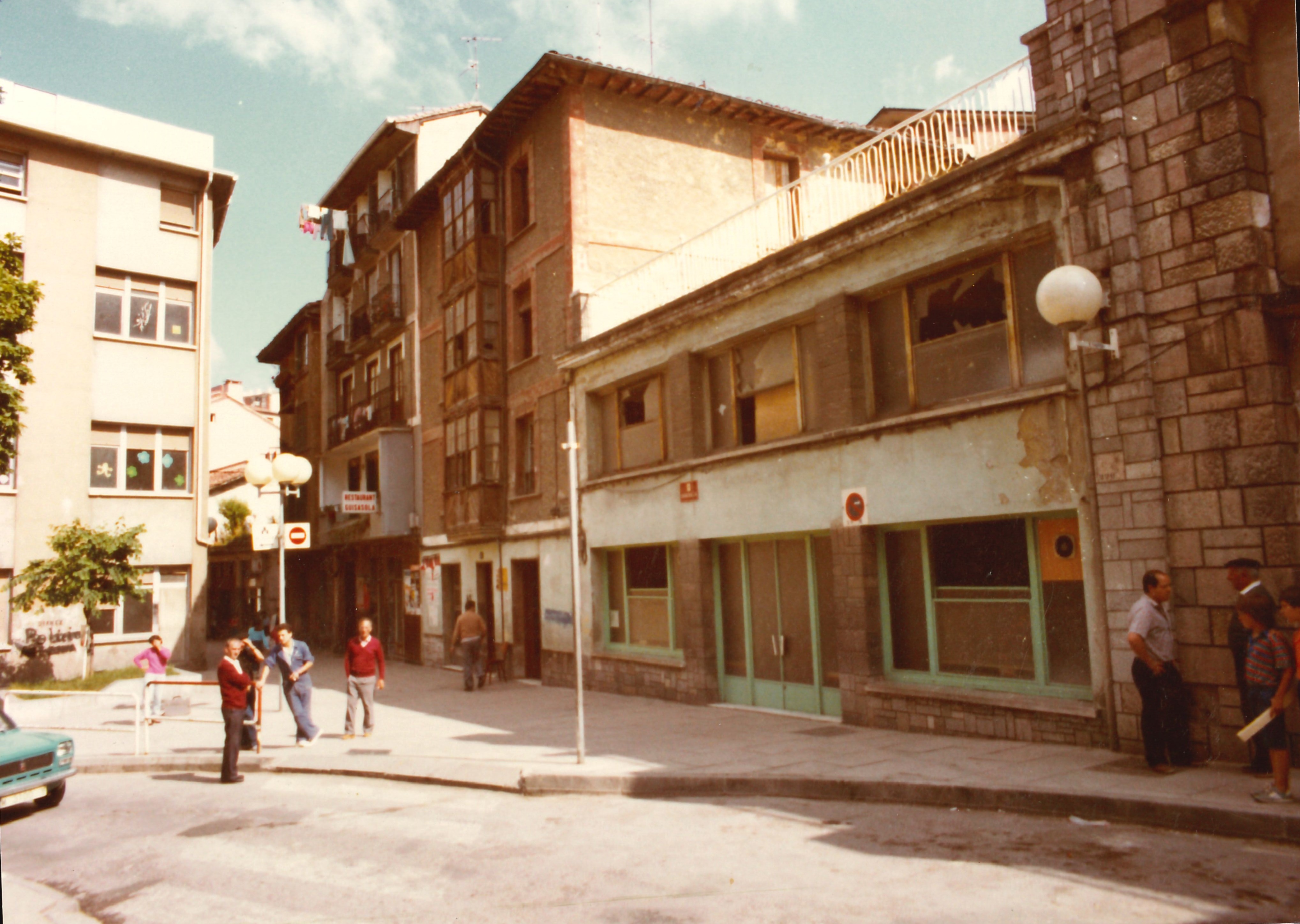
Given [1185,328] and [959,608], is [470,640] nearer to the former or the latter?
[959,608]

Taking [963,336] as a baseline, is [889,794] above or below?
below

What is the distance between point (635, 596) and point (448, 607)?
29.5 feet

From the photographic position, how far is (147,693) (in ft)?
43.4

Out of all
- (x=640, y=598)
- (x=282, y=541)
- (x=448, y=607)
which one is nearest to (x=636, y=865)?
(x=282, y=541)

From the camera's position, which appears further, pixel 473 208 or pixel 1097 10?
pixel 473 208

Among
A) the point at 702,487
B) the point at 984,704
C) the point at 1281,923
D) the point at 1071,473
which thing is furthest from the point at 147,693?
the point at 1281,923

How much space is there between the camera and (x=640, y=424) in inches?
640

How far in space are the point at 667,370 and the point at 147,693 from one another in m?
9.04

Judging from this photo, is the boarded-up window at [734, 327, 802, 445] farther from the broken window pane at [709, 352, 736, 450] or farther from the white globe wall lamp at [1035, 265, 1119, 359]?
the white globe wall lamp at [1035, 265, 1119, 359]

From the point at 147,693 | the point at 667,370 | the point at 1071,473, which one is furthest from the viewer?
the point at 667,370

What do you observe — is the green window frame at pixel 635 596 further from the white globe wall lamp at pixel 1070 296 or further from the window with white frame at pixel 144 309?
the window with white frame at pixel 144 309

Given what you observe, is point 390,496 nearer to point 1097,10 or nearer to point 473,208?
point 473,208

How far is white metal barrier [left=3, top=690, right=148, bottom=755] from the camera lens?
11539mm

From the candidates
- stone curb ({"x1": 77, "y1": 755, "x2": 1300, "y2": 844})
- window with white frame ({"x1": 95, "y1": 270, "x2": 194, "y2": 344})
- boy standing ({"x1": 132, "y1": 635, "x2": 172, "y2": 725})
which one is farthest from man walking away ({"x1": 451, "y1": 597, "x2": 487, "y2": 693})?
window with white frame ({"x1": 95, "y1": 270, "x2": 194, "y2": 344})
